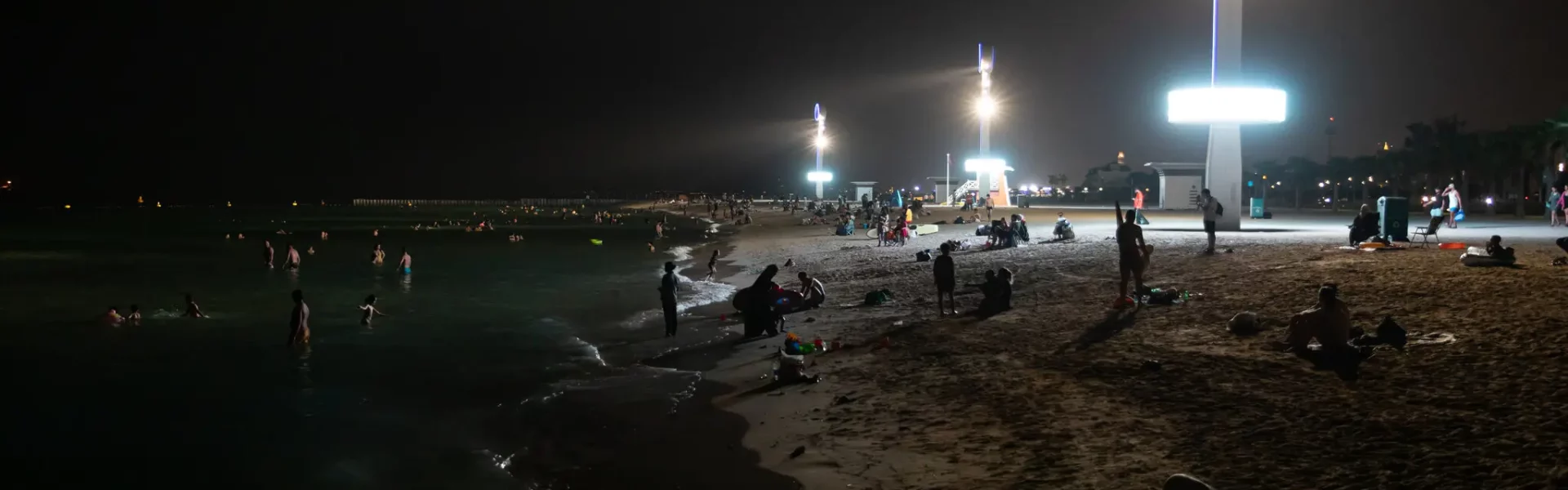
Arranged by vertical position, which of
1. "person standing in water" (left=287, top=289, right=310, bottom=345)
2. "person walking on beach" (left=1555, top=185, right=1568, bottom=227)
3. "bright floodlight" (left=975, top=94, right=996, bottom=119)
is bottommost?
"person standing in water" (left=287, top=289, right=310, bottom=345)

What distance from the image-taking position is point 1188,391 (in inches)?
361

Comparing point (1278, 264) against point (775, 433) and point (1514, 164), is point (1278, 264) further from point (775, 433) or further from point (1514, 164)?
point (1514, 164)

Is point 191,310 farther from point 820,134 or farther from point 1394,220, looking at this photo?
point 820,134

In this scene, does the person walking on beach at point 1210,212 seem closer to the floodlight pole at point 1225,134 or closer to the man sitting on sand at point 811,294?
the man sitting on sand at point 811,294

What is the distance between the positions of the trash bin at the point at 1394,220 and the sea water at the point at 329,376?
41.5 ft

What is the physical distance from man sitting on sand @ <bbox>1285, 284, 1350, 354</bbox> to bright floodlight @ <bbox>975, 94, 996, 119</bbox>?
8222 cm

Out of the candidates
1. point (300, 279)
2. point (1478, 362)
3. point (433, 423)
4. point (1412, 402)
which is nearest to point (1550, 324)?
point (1478, 362)

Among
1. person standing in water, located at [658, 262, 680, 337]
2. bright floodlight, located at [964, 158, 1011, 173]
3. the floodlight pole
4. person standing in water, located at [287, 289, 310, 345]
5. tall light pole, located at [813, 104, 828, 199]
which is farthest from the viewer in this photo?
tall light pole, located at [813, 104, 828, 199]

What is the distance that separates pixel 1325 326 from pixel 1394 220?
10.7m

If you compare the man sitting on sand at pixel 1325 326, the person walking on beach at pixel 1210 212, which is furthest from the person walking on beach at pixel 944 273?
the person walking on beach at pixel 1210 212

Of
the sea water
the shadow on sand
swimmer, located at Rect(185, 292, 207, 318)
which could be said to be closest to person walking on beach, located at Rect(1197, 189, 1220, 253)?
the shadow on sand

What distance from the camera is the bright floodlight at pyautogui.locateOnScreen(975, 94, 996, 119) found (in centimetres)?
9038

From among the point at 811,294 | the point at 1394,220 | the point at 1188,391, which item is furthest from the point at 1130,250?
the point at 1394,220

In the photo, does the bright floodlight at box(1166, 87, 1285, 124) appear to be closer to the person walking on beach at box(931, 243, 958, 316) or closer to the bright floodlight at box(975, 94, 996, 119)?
the person walking on beach at box(931, 243, 958, 316)
